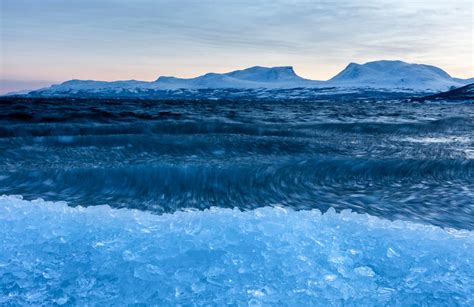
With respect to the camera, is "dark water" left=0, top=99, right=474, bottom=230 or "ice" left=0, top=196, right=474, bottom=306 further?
"dark water" left=0, top=99, right=474, bottom=230

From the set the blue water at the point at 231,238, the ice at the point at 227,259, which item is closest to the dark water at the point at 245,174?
the blue water at the point at 231,238

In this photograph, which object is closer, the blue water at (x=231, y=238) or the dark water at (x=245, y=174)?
the blue water at (x=231, y=238)

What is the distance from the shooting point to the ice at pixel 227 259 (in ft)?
10.7

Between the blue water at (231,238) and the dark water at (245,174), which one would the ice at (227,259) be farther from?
the dark water at (245,174)

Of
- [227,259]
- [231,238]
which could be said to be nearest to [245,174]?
[231,238]

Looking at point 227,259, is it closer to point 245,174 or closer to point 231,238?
point 231,238

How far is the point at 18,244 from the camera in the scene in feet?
13.4

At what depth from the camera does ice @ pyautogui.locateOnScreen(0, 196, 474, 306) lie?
3254 mm

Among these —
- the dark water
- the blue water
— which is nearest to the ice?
the blue water

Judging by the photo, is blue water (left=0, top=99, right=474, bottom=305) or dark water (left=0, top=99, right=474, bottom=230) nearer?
blue water (left=0, top=99, right=474, bottom=305)

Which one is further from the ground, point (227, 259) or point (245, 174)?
point (227, 259)

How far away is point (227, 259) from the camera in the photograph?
3.77 meters

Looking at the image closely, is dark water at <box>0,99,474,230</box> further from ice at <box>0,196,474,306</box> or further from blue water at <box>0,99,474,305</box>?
ice at <box>0,196,474,306</box>

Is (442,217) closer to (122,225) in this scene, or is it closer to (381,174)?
(381,174)
